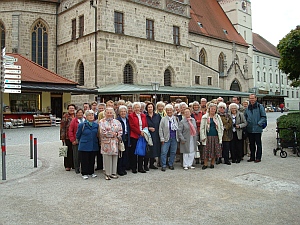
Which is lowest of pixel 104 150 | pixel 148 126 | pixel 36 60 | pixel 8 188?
pixel 8 188

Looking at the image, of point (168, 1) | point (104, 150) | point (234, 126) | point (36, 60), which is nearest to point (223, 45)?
point (168, 1)

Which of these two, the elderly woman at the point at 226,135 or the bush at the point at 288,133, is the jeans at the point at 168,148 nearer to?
the elderly woman at the point at 226,135

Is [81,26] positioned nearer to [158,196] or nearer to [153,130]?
[153,130]

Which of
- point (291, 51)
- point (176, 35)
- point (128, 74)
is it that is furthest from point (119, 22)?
point (291, 51)

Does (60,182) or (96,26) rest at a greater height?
(96,26)

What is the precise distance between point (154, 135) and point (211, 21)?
36805 millimetres

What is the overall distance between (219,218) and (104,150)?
11.2 ft

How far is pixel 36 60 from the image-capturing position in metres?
28.2

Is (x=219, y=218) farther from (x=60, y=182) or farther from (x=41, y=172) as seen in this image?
(x=41, y=172)

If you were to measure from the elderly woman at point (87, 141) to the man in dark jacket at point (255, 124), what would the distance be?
4537mm

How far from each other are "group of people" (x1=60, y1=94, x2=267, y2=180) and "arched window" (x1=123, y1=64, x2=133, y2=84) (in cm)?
1774

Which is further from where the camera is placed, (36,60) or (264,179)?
(36,60)

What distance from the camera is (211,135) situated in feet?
27.4

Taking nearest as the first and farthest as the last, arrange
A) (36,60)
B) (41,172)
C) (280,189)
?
(280,189) → (41,172) → (36,60)
